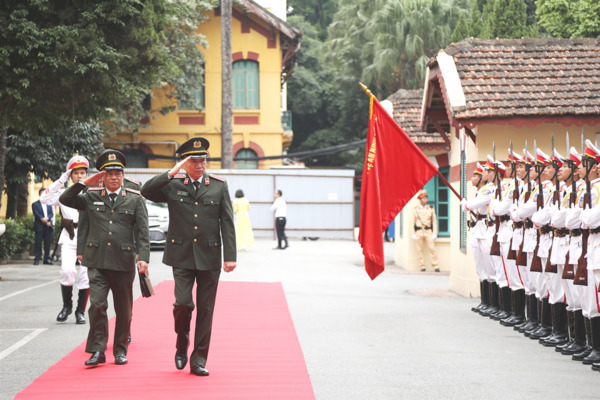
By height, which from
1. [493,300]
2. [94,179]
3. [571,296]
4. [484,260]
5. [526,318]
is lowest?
[526,318]

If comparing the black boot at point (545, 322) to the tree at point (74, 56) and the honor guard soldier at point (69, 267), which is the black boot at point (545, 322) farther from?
the tree at point (74, 56)

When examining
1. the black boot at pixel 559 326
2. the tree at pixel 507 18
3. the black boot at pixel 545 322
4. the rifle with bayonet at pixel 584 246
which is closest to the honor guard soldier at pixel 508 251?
the black boot at pixel 545 322

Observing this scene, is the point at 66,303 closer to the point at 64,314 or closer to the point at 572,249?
the point at 64,314

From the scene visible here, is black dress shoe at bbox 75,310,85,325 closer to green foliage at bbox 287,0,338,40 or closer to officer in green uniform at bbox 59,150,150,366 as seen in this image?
officer in green uniform at bbox 59,150,150,366

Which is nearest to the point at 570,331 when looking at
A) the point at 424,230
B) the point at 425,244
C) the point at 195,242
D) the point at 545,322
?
the point at 545,322

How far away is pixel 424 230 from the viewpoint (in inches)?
866

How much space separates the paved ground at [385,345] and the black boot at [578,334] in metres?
0.16

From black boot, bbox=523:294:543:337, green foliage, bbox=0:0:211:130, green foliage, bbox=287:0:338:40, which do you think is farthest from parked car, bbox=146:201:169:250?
green foliage, bbox=287:0:338:40

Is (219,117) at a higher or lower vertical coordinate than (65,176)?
higher

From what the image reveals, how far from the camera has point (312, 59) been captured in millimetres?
60281

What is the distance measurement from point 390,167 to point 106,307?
438 cm

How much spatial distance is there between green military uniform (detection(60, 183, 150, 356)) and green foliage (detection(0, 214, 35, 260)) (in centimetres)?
1279

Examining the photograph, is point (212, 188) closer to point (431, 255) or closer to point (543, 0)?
point (431, 255)

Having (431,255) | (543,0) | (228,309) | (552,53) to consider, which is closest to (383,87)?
(543,0)
